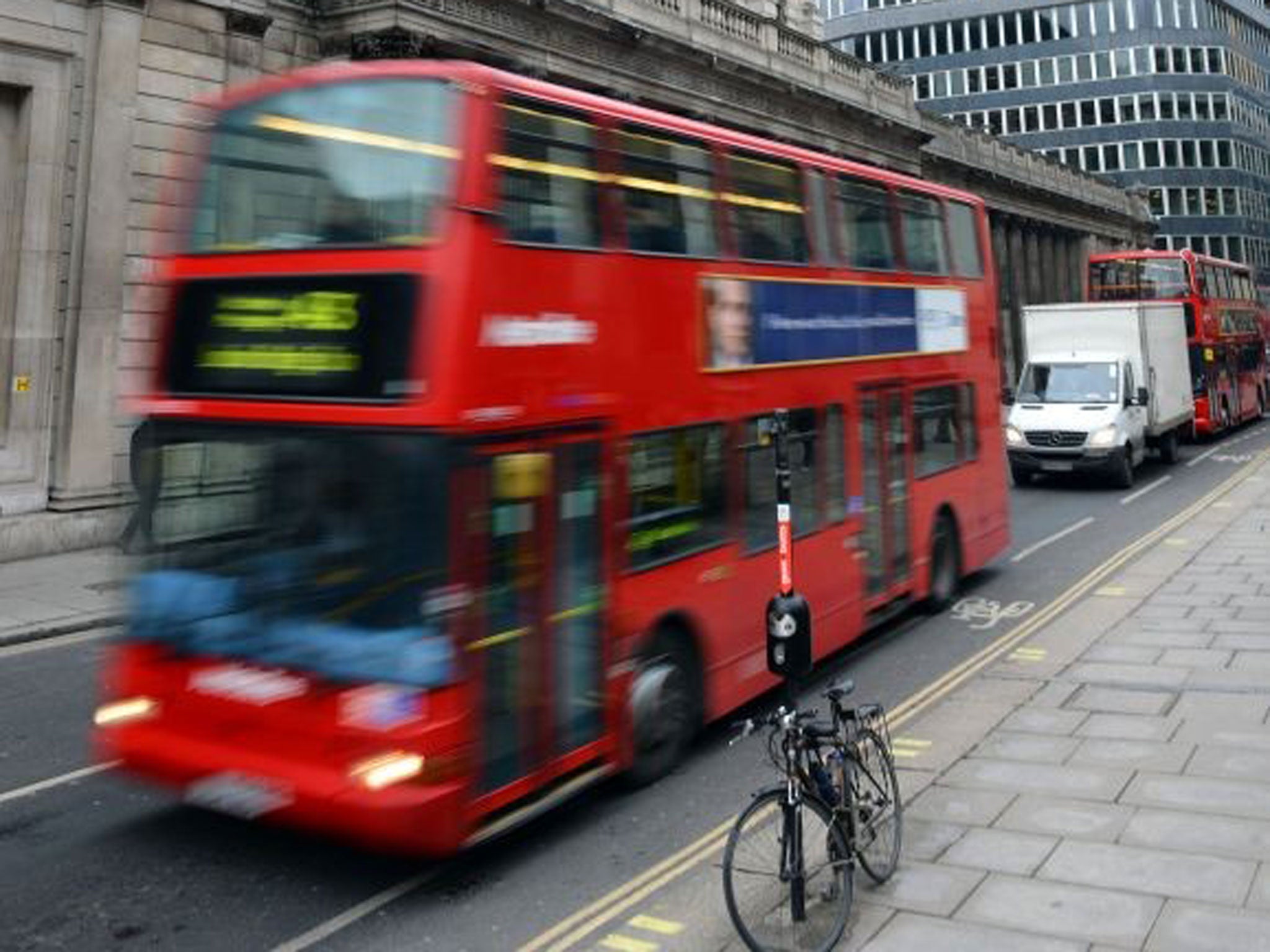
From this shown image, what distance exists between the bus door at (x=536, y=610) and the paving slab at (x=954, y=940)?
1989 millimetres

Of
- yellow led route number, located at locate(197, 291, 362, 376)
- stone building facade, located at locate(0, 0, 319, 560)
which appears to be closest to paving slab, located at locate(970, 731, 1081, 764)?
yellow led route number, located at locate(197, 291, 362, 376)

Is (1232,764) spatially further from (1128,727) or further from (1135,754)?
(1128,727)

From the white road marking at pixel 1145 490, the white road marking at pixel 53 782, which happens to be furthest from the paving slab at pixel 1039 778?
the white road marking at pixel 1145 490

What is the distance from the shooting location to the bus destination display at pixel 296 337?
5.32 m

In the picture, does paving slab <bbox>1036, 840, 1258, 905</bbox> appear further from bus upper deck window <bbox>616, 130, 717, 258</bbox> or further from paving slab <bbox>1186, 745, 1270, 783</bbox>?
bus upper deck window <bbox>616, 130, 717, 258</bbox>

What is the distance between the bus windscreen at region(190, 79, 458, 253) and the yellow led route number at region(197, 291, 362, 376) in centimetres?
29

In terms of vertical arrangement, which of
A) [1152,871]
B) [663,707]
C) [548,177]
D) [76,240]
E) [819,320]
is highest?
[76,240]

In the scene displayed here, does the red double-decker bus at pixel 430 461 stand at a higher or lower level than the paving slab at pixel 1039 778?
higher

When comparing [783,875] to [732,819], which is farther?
[732,819]

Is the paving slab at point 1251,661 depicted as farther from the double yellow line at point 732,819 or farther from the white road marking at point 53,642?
the white road marking at point 53,642

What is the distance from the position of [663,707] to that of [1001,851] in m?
2.17

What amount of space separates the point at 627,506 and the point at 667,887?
2181 millimetres

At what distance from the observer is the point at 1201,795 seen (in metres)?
6.25

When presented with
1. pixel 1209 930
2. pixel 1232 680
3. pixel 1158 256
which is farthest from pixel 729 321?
pixel 1158 256
